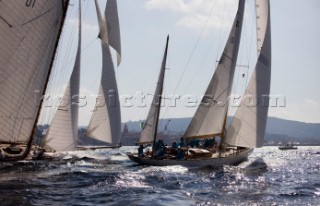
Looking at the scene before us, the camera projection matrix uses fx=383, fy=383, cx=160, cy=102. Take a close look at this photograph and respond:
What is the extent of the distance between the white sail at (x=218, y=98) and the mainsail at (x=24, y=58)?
1445cm

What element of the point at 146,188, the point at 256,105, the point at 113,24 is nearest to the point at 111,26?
the point at 113,24

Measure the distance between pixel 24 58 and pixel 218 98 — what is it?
17.7 m

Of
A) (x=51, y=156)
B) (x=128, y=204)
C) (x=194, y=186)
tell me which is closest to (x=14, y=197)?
(x=128, y=204)

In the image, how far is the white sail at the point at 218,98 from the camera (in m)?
35.4

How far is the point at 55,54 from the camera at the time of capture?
29.0m

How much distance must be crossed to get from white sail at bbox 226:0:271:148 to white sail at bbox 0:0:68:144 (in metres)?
17.1

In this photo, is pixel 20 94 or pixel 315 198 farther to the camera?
pixel 20 94

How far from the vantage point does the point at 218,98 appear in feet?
117

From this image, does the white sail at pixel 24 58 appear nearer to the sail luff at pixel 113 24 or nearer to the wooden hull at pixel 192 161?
the sail luff at pixel 113 24

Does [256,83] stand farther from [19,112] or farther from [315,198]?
[19,112]

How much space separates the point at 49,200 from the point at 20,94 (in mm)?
12231

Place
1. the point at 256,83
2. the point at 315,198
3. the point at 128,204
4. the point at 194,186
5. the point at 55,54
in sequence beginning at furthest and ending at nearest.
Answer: the point at 256,83 → the point at 55,54 → the point at 194,186 → the point at 315,198 → the point at 128,204

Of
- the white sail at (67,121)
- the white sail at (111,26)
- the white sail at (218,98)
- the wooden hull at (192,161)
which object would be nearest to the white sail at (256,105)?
the white sail at (218,98)

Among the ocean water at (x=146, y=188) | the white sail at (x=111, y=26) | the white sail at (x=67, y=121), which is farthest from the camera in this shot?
the white sail at (x=111, y=26)
